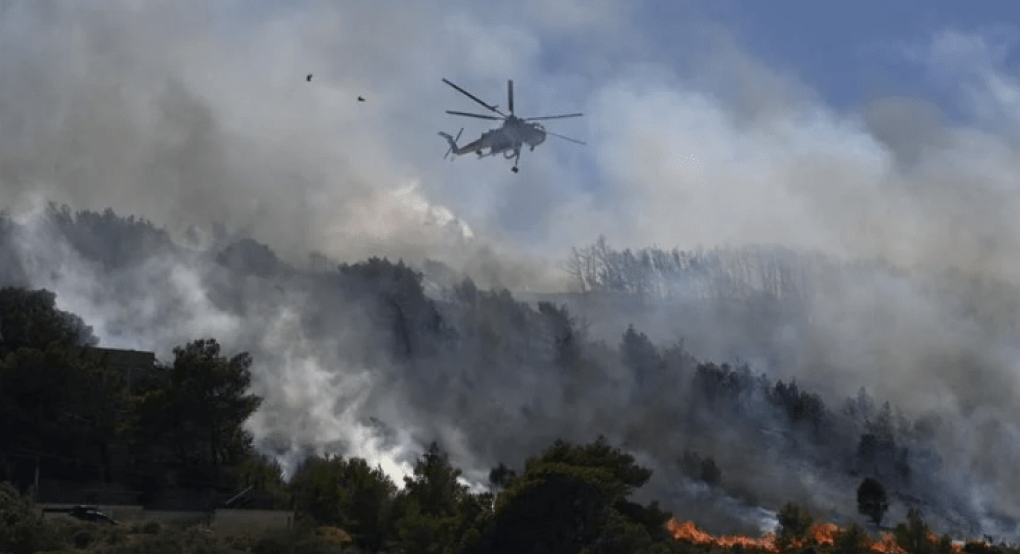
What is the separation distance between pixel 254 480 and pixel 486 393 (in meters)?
79.7

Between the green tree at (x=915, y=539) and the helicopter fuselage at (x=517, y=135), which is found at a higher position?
the helicopter fuselage at (x=517, y=135)

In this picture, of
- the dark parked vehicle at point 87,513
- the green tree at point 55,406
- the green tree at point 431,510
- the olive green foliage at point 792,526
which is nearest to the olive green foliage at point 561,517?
the green tree at point 431,510

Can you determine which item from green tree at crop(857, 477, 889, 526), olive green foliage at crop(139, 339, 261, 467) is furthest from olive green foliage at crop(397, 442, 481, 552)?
green tree at crop(857, 477, 889, 526)

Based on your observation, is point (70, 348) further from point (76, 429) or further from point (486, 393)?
point (486, 393)

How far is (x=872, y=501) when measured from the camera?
15575cm

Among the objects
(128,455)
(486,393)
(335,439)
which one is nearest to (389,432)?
(335,439)

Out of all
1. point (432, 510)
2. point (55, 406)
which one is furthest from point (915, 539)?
point (55, 406)

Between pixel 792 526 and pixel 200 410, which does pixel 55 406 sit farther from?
pixel 792 526

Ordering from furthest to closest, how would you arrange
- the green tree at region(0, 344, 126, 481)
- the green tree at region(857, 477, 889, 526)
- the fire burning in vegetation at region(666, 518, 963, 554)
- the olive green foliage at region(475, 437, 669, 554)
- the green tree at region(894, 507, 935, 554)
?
the green tree at region(857, 477, 889, 526) < the green tree at region(894, 507, 935, 554) < the fire burning in vegetation at region(666, 518, 963, 554) < the green tree at region(0, 344, 126, 481) < the olive green foliage at region(475, 437, 669, 554)

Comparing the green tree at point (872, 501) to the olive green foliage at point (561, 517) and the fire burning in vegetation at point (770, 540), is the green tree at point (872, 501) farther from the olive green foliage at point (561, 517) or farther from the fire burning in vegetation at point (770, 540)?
the olive green foliage at point (561, 517)

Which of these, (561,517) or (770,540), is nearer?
(561,517)

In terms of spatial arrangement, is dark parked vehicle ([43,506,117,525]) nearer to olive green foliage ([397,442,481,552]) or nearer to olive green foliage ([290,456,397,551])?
olive green foliage ([290,456,397,551])

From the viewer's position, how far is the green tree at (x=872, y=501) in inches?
6107

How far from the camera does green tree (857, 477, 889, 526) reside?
15512 cm
